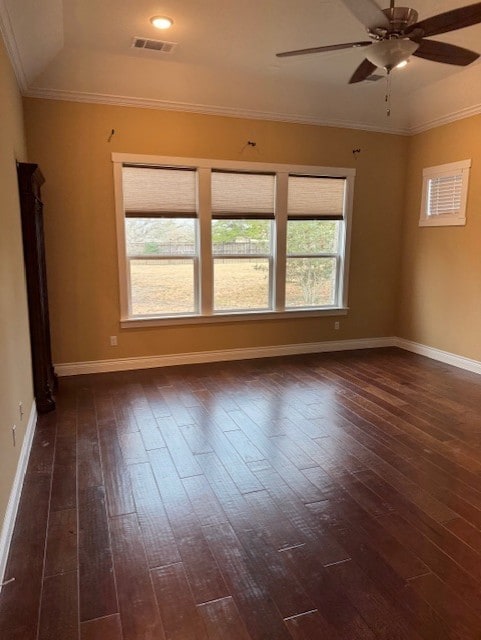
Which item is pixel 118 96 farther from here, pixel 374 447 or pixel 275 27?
pixel 374 447

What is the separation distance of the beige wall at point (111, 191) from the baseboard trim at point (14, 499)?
175cm

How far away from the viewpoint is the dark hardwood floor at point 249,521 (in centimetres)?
172

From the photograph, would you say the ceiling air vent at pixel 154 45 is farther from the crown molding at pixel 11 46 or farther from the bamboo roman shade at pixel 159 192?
the bamboo roman shade at pixel 159 192

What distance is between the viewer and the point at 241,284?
5.47m

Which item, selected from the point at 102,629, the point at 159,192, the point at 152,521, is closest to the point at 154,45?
the point at 159,192

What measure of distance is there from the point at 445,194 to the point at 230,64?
3.03 metres

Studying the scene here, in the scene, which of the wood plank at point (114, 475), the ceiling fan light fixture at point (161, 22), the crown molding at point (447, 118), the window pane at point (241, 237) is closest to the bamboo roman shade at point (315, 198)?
the window pane at point (241, 237)

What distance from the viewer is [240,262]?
539cm

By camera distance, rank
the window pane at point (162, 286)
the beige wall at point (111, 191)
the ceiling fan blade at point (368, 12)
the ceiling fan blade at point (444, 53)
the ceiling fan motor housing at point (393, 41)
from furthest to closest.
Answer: the window pane at point (162, 286) → the beige wall at point (111, 191) → the ceiling fan blade at point (444, 53) → the ceiling fan motor housing at point (393, 41) → the ceiling fan blade at point (368, 12)

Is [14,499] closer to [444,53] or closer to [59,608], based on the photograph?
[59,608]

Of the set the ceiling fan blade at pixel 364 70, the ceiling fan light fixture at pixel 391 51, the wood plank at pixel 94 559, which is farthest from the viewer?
the ceiling fan blade at pixel 364 70

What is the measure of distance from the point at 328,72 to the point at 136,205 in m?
2.46

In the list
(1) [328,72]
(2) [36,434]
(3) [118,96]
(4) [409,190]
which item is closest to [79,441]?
(2) [36,434]

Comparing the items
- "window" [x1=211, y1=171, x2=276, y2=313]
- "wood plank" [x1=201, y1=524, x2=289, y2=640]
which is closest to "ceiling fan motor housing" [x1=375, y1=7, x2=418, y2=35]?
"wood plank" [x1=201, y1=524, x2=289, y2=640]
